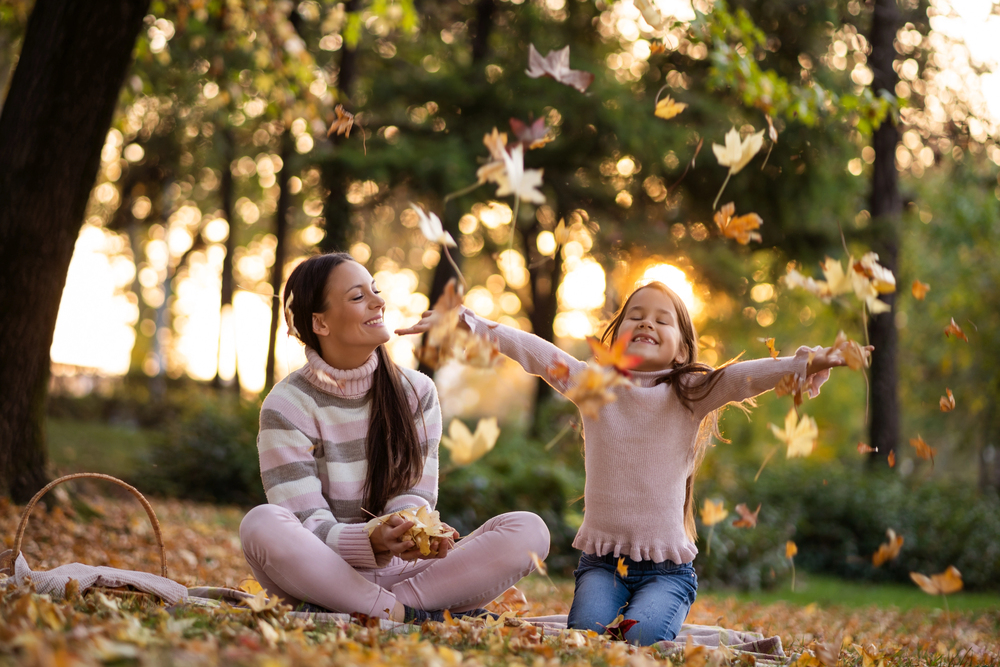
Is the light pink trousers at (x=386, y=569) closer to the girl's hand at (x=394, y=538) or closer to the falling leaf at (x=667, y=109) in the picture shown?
the girl's hand at (x=394, y=538)

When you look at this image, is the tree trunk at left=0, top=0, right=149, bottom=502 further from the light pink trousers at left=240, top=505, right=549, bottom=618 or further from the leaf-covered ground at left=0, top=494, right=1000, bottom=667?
the light pink trousers at left=240, top=505, right=549, bottom=618

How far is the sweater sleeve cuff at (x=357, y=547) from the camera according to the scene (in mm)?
2678

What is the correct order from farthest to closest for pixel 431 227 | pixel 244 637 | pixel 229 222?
1. pixel 229 222
2. pixel 431 227
3. pixel 244 637

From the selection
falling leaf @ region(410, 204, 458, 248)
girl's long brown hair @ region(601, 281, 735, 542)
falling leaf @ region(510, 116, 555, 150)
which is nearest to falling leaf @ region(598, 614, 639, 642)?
girl's long brown hair @ region(601, 281, 735, 542)

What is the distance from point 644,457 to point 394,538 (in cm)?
98

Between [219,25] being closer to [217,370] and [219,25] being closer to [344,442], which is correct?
[344,442]

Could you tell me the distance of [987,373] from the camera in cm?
1386

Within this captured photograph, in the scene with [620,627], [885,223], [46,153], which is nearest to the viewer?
[620,627]

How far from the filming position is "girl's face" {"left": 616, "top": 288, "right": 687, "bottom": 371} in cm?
309

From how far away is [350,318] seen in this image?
300cm

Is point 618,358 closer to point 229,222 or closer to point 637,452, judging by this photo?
point 637,452

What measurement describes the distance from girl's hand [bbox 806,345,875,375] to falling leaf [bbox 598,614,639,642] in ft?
3.40

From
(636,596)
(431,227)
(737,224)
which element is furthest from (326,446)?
(737,224)

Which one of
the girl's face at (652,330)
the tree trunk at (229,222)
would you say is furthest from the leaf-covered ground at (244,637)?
the tree trunk at (229,222)
